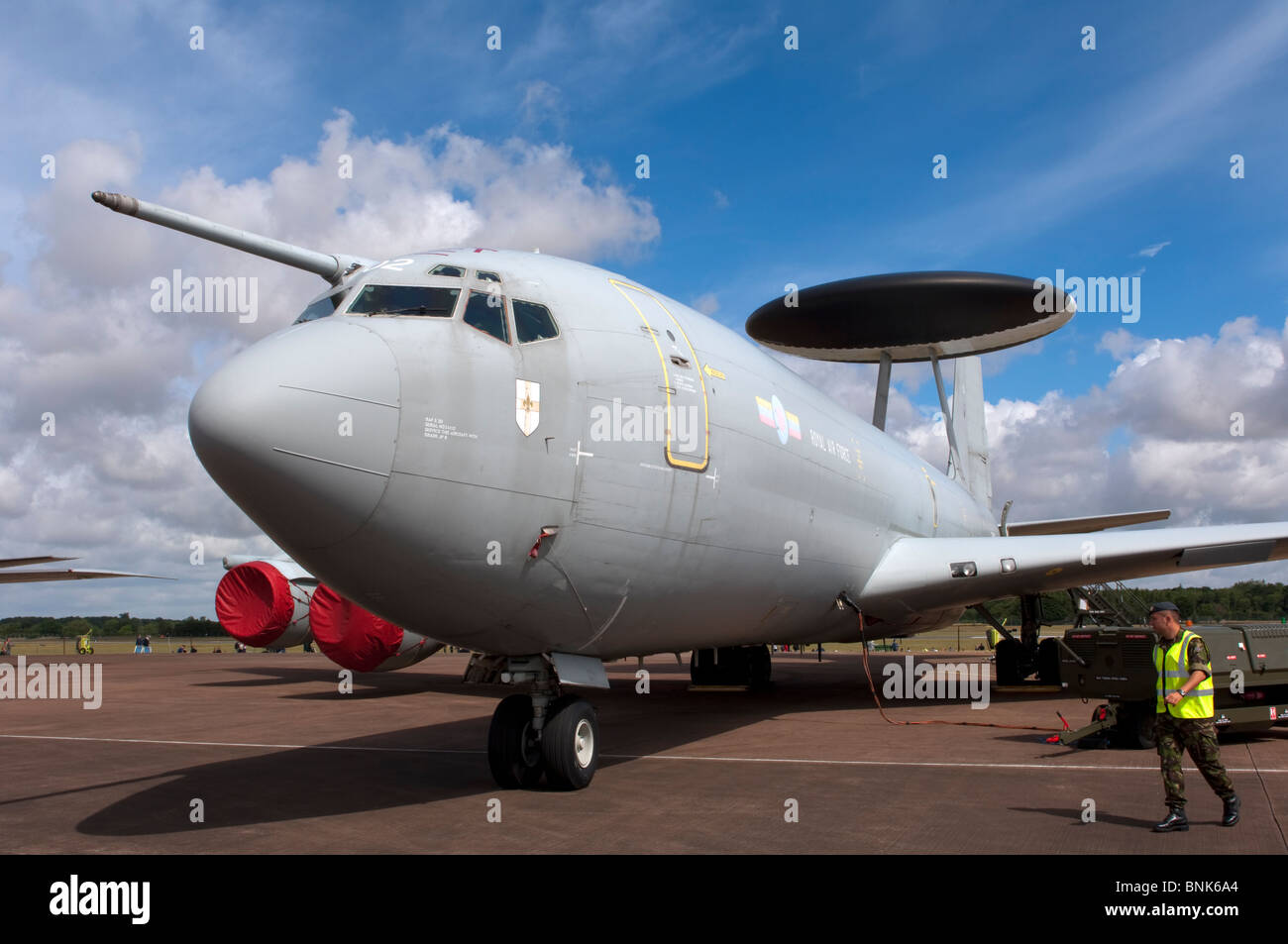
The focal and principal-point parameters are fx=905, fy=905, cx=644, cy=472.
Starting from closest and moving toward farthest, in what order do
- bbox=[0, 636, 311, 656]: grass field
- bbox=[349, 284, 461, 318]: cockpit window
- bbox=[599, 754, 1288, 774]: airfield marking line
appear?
bbox=[349, 284, 461, 318]: cockpit window → bbox=[599, 754, 1288, 774]: airfield marking line → bbox=[0, 636, 311, 656]: grass field

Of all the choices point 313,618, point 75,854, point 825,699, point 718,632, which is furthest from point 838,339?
point 75,854

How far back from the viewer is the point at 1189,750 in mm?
6578

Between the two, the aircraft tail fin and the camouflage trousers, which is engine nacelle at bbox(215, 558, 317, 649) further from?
the aircraft tail fin

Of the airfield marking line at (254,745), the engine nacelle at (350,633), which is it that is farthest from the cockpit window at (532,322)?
the engine nacelle at (350,633)

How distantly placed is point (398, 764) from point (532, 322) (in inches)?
220

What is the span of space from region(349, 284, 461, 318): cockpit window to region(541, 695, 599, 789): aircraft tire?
362 centimetres

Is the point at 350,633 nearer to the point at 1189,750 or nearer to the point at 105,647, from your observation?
the point at 1189,750

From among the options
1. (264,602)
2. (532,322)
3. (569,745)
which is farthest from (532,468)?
(264,602)

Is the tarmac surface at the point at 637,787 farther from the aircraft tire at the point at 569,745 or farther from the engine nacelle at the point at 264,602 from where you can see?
the engine nacelle at the point at 264,602

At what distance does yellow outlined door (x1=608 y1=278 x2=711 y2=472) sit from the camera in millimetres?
8164

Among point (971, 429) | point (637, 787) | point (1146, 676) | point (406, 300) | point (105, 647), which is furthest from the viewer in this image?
point (105, 647)

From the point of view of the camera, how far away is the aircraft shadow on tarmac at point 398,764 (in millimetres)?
7625

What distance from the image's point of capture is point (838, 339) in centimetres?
3350

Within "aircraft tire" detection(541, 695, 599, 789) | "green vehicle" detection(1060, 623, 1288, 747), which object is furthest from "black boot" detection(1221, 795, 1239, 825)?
"aircraft tire" detection(541, 695, 599, 789)
